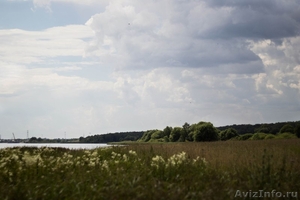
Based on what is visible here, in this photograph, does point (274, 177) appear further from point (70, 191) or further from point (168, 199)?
point (70, 191)

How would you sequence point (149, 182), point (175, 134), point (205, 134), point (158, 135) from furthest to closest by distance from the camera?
1. point (158, 135)
2. point (175, 134)
3. point (205, 134)
4. point (149, 182)

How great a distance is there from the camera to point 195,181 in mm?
9625

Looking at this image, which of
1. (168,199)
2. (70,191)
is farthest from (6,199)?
(168,199)

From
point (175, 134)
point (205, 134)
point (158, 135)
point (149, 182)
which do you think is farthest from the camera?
point (158, 135)

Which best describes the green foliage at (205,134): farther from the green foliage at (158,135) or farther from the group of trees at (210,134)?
the green foliage at (158,135)

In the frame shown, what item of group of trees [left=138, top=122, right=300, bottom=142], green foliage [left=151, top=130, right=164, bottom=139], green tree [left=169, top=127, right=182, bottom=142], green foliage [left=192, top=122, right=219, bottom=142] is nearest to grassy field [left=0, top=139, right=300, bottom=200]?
group of trees [left=138, top=122, right=300, bottom=142]

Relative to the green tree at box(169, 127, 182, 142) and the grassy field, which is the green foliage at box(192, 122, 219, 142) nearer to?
the green tree at box(169, 127, 182, 142)

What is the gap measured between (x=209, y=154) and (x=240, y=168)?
4653 millimetres

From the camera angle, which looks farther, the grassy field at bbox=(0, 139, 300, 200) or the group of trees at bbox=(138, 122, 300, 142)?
the group of trees at bbox=(138, 122, 300, 142)

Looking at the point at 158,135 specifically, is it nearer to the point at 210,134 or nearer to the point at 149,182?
the point at 210,134

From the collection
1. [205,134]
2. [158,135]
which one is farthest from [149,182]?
[158,135]

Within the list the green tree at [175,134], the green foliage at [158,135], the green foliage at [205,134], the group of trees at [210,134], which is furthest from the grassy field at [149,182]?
the green foliage at [158,135]

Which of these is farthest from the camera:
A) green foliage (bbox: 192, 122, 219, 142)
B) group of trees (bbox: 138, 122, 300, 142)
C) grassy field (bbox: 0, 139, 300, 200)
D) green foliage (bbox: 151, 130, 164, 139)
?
green foliage (bbox: 151, 130, 164, 139)

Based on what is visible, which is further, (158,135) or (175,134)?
(158,135)
